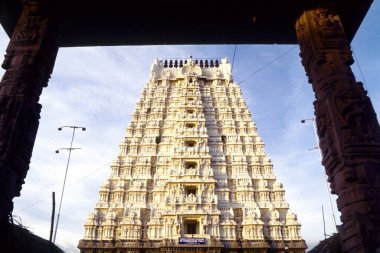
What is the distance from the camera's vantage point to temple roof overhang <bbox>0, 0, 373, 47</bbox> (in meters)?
7.41

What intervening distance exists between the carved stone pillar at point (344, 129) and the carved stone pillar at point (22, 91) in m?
5.84

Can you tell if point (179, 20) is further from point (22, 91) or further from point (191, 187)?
point (191, 187)

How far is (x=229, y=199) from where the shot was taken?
93.5ft

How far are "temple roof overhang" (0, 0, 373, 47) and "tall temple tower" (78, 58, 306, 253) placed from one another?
62.7 feet

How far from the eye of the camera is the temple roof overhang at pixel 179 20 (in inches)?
292

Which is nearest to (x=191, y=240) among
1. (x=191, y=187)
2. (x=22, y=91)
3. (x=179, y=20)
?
(x=191, y=187)

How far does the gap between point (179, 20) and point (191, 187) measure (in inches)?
868

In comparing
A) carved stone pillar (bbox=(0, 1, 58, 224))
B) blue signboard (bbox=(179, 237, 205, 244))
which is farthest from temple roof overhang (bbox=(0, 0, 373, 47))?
blue signboard (bbox=(179, 237, 205, 244))

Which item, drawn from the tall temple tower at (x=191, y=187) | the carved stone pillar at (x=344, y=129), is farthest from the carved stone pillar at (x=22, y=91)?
the tall temple tower at (x=191, y=187)

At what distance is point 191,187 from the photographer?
1121 inches

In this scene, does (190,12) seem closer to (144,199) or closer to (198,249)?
(198,249)

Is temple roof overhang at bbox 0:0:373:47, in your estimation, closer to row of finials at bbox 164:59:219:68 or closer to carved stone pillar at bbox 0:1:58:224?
carved stone pillar at bbox 0:1:58:224

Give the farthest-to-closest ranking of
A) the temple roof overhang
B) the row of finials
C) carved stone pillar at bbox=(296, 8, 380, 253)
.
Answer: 1. the row of finials
2. the temple roof overhang
3. carved stone pillar at bbox=(296, 8, 380, 253)

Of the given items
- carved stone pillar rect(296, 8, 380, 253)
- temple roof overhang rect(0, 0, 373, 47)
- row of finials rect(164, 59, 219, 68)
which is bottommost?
carved stone pillar rect(296, 8, 380, 253)
